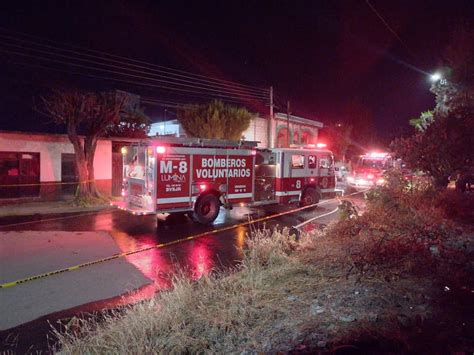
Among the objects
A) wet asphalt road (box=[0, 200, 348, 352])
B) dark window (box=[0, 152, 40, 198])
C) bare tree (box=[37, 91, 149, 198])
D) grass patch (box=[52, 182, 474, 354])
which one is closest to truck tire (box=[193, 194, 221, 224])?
wet asphalt road (box=[0, 200, 348, 352])

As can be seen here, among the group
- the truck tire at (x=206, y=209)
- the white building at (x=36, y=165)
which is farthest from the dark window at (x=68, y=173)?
the truck tire at (x=206, y=209)

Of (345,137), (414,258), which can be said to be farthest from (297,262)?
(345,137)

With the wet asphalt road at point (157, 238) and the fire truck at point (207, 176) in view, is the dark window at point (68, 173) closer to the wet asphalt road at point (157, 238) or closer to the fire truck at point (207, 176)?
the wet asphalt road at point (157, 238)

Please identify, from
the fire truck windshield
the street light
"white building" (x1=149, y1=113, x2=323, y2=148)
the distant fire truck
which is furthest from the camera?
"white building" (x1=149, y1=113, x2=323, y2=148)

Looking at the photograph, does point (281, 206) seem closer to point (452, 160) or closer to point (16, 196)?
point (452, 160)

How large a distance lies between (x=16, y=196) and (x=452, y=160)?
14359 millimetres

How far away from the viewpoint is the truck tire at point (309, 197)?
1409 cm

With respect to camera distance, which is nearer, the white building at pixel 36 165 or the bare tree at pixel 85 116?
the bare tree at pixel 85 116

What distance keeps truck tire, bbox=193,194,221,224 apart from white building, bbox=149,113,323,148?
46.0 ft

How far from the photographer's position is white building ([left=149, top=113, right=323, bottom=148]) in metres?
27.2

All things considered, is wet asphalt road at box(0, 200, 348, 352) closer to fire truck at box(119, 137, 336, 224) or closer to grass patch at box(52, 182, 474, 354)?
grass patch at box(52, 182, 474, 354)

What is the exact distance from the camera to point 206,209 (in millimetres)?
11336

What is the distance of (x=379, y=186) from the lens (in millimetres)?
10562

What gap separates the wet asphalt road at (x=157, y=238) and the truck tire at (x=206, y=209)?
0.77 feet
